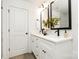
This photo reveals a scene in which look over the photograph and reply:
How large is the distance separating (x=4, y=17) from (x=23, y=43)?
1.39m

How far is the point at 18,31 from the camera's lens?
10.9 ft

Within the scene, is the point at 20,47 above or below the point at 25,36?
below

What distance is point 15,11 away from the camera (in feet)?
10.7

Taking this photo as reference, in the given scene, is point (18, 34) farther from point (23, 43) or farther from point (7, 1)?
point (7, 1)

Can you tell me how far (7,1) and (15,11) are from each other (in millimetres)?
483

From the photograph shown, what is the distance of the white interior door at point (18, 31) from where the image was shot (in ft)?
10.3

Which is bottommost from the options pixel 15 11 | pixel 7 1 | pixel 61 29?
pixel 61 29

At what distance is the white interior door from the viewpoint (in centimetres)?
313

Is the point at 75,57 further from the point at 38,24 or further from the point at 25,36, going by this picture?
the point at 38,24

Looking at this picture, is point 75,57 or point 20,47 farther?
point 20,47

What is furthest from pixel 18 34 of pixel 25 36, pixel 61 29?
pixel 61 29

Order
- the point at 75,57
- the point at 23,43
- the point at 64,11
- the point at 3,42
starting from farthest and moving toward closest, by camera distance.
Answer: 1. the point at 23,43
2. the point at 3,42
3. the point at 64,11
4. the point at 75,57

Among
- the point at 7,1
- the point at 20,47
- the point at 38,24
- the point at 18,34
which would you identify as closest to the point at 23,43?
the point at 20,47

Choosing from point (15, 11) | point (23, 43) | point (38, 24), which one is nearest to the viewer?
point (15, 11)
